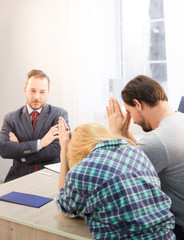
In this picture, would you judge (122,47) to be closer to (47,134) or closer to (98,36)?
(98,36)

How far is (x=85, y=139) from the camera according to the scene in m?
Answer: 1.43

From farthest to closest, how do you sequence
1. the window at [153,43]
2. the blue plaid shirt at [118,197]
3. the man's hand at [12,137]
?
1. the window at [153,43]
2. the man's hand at [12,137]
3. the blue plaid shirt at [118,197]

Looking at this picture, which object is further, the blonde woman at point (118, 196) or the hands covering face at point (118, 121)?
the hands covering face at point (118, 121)

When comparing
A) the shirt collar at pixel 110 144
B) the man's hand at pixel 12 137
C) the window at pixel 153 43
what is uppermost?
the window at pixel 153 43

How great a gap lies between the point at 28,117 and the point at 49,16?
1500 millimetres

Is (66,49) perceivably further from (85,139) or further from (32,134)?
(85,139)

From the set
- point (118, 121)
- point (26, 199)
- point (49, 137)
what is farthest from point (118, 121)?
point (26, 199)

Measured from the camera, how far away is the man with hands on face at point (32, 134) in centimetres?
280

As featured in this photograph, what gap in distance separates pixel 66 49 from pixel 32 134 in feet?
4.15

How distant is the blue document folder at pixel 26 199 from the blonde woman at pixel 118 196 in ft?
1.11

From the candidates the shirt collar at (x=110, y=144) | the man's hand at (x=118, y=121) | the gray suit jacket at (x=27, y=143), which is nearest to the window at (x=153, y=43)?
the man's hand at (x=118, y=121)

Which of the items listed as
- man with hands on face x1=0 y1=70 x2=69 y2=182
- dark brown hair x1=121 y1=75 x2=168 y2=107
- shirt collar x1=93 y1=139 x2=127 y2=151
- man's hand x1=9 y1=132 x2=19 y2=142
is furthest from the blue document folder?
man's hand x1=9 y1=132 x2=19 y2=142

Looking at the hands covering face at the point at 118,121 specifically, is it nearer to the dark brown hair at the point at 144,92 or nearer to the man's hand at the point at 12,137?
the dark brown hair at the point at 144,92

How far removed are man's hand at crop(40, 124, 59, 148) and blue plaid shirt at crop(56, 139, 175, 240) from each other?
1.49m
